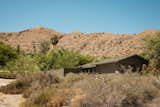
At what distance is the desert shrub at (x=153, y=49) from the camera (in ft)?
114

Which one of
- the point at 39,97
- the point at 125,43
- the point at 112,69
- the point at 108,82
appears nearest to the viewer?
the point at 108,82

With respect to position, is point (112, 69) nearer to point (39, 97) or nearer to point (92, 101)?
point (39, 97)

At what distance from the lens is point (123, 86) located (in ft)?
36.9

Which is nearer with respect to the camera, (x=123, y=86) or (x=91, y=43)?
(x=123, y=86)

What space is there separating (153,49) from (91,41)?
5885cm

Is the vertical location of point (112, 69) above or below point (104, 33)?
below

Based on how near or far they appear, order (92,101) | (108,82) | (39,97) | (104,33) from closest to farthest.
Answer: (92,101)
(108,82)
(39,97)
(104,33)

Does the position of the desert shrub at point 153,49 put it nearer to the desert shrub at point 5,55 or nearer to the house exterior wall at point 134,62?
the house exterior wall at point 134,62

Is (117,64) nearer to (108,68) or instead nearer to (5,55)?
(108,68)

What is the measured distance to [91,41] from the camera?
94.3 meters

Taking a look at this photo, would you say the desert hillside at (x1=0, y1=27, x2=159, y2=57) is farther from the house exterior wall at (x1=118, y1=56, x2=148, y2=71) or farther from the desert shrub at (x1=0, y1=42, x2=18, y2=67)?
the desert shrub at (x1=0, y1=42, x2=18, y2=67)

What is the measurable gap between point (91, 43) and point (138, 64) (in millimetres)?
53584

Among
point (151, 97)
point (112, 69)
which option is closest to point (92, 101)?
point (151, 97)

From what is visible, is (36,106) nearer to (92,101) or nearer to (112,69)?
(92,101)
